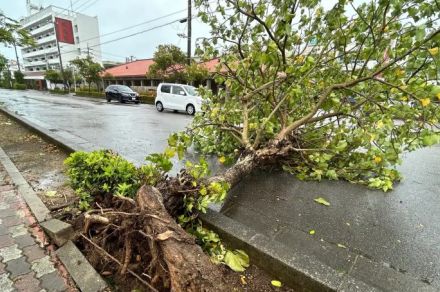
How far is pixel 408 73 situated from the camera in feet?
10.1

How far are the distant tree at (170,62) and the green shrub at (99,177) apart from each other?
17.1 m

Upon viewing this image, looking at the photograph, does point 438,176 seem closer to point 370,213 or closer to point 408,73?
point 408,73

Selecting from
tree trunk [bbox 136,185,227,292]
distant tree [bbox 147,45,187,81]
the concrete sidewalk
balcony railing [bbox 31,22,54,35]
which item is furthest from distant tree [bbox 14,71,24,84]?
tree trunk [bbox 136,185,227,292]

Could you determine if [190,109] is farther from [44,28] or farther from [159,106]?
[44,28]

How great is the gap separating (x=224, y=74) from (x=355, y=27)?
2.04 metres

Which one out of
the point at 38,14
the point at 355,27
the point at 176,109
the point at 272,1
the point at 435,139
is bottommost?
the point at 176,109

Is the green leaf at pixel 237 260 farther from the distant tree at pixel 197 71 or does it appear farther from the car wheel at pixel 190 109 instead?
the car wheel at pixel 190 109

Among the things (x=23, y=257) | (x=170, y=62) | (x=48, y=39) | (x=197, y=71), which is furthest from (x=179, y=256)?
(x=48, y=39)

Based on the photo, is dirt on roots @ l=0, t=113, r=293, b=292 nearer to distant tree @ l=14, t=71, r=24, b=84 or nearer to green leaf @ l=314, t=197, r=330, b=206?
green leaf @ l=314, t=197, r=330, b=206

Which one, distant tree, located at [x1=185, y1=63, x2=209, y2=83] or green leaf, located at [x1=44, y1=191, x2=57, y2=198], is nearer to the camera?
green leaf, located at [x1=44, y1=191, x2=57, y2=198]

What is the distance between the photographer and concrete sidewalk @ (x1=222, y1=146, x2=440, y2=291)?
1.89m

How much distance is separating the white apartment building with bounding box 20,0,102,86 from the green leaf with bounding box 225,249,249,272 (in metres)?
56.4

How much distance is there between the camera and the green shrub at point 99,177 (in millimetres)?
2373

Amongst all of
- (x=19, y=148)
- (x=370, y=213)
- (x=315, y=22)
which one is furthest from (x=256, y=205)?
(x=19, y=148)
